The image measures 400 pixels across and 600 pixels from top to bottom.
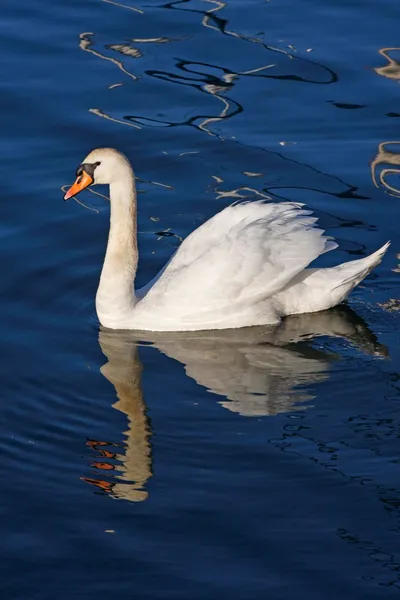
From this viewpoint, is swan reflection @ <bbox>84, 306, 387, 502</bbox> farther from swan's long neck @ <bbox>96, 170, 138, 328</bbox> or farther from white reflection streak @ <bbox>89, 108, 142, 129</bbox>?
white reflection streak @ <bbox>89, 108, 142, 129</bbox>

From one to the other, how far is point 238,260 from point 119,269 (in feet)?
3.00

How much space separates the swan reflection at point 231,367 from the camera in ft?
28.0

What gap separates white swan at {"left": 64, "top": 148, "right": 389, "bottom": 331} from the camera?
33.5ft

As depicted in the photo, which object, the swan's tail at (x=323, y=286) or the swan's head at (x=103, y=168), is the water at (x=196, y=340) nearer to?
the swan's tail at (x=323, y=286)

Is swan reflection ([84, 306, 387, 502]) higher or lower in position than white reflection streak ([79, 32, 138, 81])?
lower

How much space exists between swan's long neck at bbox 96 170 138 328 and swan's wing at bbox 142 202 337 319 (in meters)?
0.19

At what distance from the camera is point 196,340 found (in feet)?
33.8

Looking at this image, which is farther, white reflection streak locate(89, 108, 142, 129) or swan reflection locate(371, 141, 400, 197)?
white reflection streak locate(89, 108, 142, 129)

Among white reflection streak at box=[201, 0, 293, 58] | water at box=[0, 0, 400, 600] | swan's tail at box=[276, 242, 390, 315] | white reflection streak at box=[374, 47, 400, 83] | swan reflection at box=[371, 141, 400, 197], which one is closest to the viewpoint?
water at box=[0, 0, 400, 600]

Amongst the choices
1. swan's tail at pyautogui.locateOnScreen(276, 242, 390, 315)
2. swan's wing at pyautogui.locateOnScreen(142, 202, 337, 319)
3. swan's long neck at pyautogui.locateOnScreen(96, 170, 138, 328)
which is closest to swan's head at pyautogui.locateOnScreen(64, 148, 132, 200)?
swan's long neck at pyautogui.locateOnScreen(96, 170, 138, 328)

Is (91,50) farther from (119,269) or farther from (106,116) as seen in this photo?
(119,269)

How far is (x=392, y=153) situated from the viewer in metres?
13.1

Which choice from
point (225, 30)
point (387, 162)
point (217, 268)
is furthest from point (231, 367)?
point (225, 30)

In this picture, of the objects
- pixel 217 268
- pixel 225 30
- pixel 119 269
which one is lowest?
pixel 119 269
